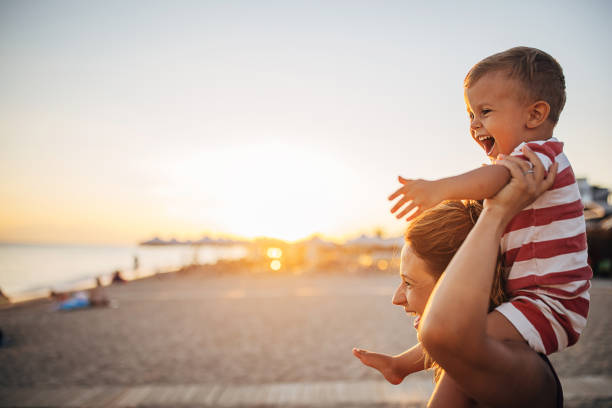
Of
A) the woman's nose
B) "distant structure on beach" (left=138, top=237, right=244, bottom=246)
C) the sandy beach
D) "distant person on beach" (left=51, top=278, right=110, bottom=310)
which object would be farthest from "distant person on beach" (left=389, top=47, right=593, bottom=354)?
"distant structure on beach" (left=138, top=237, right=244, bottom=246)

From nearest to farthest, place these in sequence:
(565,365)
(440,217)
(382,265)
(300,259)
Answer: (440,217), (565,365), (382,265), (300,259)

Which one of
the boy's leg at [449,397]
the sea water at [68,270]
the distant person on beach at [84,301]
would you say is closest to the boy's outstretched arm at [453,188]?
the boy's leg at [449,397]

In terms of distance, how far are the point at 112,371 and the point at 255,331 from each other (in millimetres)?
3775

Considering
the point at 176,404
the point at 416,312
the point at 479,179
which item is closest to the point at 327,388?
the point at 176,404

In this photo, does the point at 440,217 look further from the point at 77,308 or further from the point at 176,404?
the point at 77,308

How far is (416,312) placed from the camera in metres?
1.54

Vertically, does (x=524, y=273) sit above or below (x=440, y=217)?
below

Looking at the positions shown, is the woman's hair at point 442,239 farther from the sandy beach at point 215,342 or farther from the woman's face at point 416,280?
the sandy beach at point 215,342

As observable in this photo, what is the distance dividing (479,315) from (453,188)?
414 millimetres

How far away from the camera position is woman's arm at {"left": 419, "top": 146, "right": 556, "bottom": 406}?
1.07 m

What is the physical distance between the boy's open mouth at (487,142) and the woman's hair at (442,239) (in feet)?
Answer: 1.22

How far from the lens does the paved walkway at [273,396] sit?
16.0 feet

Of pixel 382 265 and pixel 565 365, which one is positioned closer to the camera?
pixel 565 365

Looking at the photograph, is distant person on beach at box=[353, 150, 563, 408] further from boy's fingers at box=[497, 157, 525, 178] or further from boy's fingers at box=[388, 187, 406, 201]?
boy's fingers at box=[388, 187, 406, 201]
